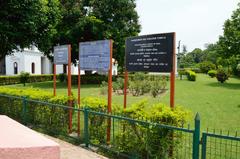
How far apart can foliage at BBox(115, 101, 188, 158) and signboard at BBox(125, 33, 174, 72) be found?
31.6 inches

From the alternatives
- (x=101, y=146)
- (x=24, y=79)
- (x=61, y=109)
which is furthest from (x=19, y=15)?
(x=24, y=79)

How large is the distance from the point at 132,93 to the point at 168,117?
14.7m

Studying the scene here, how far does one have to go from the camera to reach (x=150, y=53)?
6.52 meters

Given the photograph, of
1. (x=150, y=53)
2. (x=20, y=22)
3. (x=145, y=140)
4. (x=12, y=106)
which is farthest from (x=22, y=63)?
(x=145, y=140)

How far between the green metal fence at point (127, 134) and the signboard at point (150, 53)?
1175 millimetres

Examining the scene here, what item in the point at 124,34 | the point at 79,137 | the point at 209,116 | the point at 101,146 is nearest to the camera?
the point at 101,146

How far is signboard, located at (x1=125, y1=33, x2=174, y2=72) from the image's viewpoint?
615 centimetres

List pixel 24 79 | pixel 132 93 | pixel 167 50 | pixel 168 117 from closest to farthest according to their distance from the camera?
pixel 168 117 < pixel 167 50 < pixel 132 93 < pixel 24 79

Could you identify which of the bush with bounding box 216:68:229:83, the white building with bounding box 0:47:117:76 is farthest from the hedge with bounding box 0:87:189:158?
the white building with bounding box 0:47:117:76

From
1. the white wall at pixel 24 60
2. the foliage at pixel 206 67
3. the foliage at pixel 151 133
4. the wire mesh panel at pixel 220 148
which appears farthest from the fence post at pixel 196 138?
the foliage at pixel 206 67

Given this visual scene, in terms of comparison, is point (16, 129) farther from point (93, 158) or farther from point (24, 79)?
point (24, 79)

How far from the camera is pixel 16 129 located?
4.87 m

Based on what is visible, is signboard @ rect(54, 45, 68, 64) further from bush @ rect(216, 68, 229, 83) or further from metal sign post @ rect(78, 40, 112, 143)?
bush @ rect(216, 68, 229, 83)

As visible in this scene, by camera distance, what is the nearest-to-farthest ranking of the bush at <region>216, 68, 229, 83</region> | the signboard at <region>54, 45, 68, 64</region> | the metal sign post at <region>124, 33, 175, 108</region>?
the metal sign post at <region>124, 33, 175, 108</region> < the signboard at <region>54, 45, 68, 64</region> < the bush at <region>216, 68, 229, 83</region>
